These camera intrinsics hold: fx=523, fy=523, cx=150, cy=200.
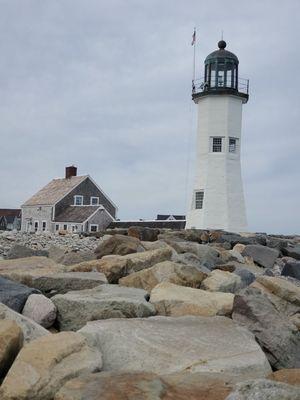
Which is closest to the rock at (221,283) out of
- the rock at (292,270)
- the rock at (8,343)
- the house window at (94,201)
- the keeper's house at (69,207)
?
the rock at (8,343)

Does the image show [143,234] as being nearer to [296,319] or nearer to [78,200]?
[296,319]

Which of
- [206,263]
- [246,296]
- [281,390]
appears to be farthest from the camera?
[206,263]

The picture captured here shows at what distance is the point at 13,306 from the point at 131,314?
3.31 ft

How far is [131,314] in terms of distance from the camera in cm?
457

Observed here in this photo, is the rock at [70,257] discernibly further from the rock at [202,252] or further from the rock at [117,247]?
the rock at [202,252]

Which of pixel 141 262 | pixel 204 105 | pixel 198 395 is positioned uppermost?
pixel 204 105

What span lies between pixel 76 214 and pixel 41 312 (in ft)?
85.7

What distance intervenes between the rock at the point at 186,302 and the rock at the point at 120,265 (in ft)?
3.59

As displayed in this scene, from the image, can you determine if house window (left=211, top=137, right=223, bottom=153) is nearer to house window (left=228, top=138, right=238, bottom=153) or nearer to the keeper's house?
house window (left=228, top=138, right=238, bottom=153)

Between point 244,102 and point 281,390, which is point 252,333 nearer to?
point 281,390

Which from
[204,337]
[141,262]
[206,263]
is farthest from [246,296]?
[206,263]

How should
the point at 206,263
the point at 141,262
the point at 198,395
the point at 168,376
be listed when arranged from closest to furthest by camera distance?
the point at 198,395
the point at 168,376
the point at 141,262
the point at 206,263

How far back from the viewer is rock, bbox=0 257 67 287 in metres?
5.53

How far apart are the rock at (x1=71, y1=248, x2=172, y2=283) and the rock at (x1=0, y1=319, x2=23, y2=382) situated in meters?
2.74
